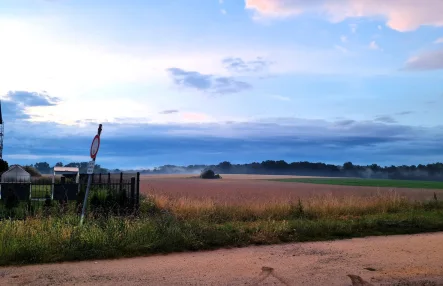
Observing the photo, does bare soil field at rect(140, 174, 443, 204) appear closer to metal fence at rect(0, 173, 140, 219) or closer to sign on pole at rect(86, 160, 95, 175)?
metal fence at rect(0, 173, 140, 219)

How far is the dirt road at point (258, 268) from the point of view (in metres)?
7.09

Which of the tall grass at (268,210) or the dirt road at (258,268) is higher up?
the tall grass at (268,210)

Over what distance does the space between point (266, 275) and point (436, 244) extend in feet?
17.3

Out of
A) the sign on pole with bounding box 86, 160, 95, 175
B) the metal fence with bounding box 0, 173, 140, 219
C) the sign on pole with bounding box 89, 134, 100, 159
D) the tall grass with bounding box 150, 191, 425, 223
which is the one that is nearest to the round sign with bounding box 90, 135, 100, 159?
the sign on pole with bounding box 89, 134, 100, 159

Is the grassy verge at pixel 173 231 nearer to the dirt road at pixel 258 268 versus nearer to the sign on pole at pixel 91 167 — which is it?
the dirt road at pixel 258 268

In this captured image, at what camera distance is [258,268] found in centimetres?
789

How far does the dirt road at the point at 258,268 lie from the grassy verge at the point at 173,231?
48cm

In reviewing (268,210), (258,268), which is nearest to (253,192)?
(268,210)

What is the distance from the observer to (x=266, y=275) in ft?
24.3

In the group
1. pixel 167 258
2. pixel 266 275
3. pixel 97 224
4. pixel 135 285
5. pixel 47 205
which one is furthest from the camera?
pixel 47 205

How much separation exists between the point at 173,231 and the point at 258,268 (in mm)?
2724

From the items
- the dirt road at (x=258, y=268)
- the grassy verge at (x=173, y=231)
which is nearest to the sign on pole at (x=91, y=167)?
the grassy verge at (x=173, y=231)

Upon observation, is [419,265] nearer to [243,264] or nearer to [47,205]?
[243,264]

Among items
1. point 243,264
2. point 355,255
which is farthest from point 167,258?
point 355,255
